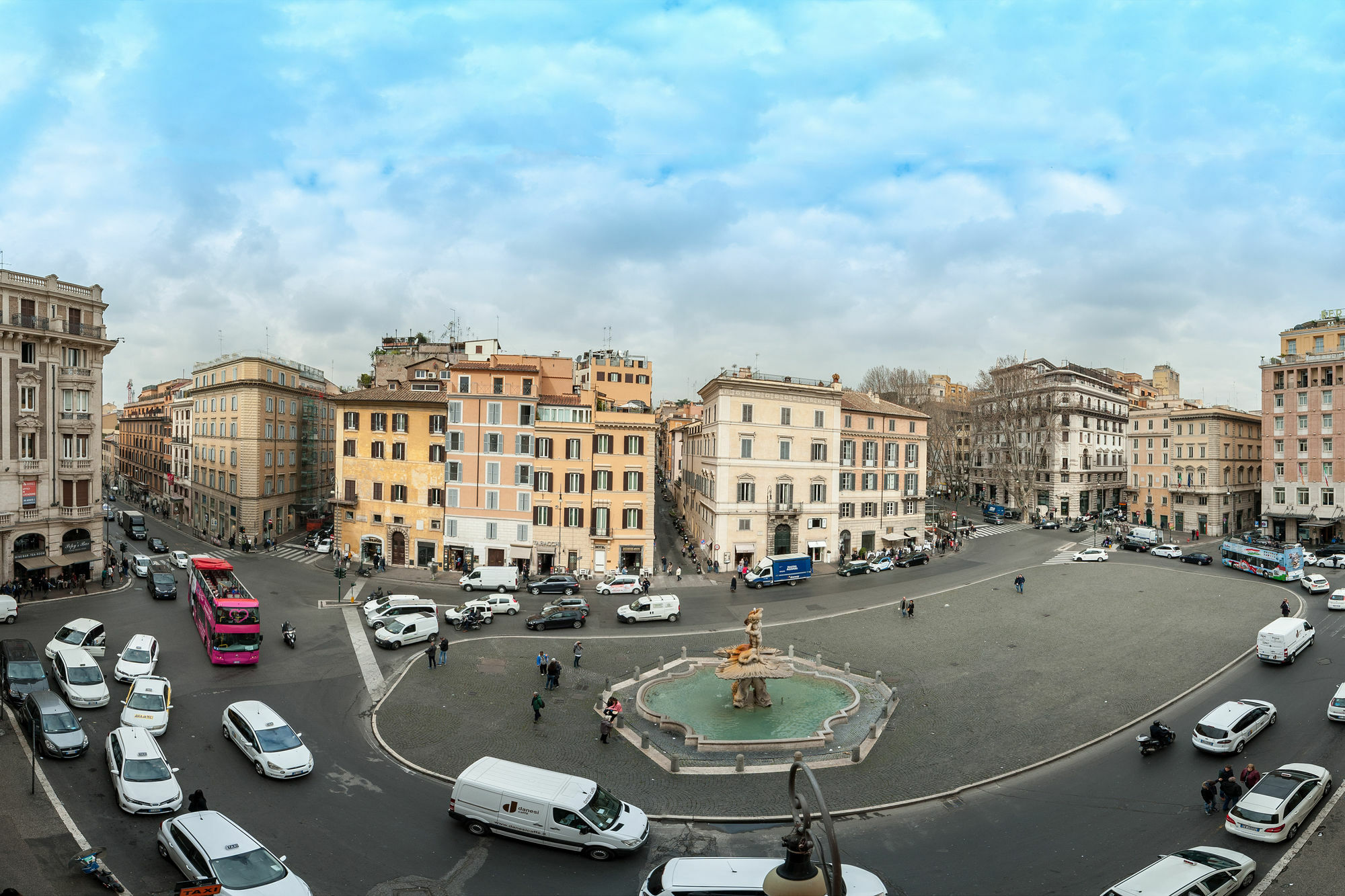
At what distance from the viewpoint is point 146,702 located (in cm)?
2442

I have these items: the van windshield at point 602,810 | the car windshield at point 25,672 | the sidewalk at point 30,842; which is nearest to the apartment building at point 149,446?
the car windshield at point 25,672

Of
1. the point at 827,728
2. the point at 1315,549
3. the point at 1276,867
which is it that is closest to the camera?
the point at 1276,867

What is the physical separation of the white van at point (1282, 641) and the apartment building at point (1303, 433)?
1935 inches

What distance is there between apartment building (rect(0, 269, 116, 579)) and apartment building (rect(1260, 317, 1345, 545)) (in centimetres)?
10523

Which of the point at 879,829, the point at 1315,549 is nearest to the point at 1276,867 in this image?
the point at 879,829

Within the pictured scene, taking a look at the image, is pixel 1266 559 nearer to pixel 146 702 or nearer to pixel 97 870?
pixel 97 870

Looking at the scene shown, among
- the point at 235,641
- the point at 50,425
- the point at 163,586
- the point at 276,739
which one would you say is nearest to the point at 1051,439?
the point at 235,641

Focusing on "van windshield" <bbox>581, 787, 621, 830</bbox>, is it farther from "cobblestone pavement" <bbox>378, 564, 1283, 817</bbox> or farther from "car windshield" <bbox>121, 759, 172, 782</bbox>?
"car windshield" <bbox>121, 759, 172, 782</bbox>

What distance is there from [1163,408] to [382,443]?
89.0 meters

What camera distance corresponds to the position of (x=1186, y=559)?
6181cm

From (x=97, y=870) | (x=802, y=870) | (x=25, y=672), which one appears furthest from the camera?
(x=25, y=672)

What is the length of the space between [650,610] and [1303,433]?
73524mm

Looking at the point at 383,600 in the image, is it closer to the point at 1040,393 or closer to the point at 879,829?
the point at 879,829

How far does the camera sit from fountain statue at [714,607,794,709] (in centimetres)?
2761
